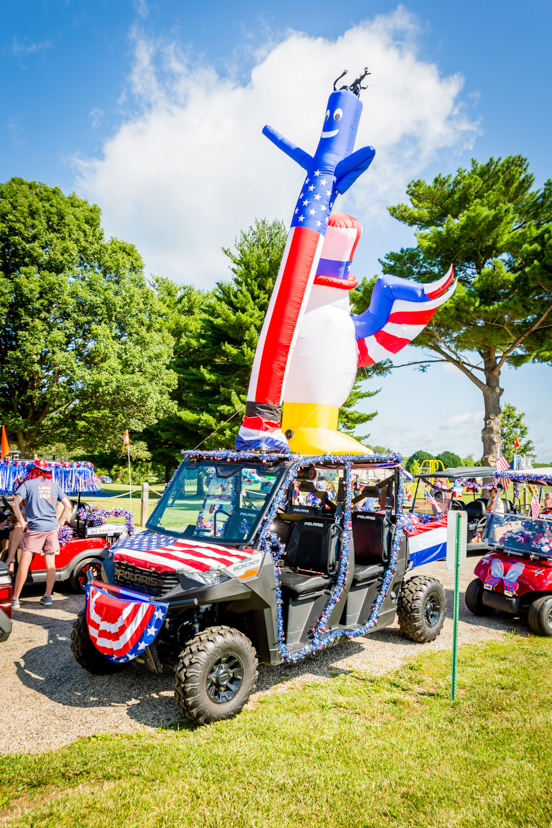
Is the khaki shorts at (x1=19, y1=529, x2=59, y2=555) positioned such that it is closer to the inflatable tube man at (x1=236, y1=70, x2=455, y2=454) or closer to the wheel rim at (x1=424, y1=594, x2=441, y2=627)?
the inflatable tube man at (x1=236, y1=70, x2=455, y2=454)

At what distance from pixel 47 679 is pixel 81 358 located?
17.6 m

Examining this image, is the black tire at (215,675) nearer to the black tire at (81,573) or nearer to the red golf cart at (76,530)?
the red golf cart at (76,530)

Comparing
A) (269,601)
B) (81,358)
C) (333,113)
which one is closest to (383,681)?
(269,601)

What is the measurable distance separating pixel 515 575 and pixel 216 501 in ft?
14.2

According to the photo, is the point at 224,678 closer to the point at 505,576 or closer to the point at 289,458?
the point at 289,458

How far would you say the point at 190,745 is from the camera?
368 cm

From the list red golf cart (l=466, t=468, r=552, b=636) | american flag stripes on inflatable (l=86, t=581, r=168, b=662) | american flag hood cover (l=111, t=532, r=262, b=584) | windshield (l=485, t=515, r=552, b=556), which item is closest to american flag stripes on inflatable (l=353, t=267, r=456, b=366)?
red golf cart (l=466, t=468, r=552, b=636)

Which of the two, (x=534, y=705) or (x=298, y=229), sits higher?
(x=298, y=229)

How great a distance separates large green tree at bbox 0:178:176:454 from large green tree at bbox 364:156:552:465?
996 centimetres

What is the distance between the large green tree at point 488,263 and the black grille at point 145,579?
1815 cm

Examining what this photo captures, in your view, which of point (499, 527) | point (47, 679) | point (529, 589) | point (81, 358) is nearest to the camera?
point (47, 679)

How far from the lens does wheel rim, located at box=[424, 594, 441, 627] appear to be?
6.34m

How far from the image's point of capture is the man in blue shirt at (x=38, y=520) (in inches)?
273

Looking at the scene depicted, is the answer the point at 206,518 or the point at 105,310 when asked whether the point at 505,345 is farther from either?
the point at 206,518
